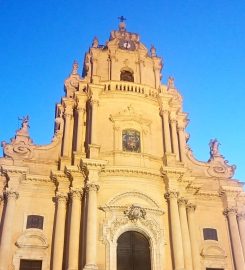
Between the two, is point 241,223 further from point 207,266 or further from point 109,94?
point 109,94

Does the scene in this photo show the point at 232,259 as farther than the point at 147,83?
No

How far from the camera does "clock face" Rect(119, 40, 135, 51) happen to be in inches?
1143

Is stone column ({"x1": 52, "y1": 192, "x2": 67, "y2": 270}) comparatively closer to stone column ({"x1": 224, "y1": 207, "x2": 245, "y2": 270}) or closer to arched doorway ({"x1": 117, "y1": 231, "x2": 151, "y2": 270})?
arched doorway ({"x1": 117, "y1": 231, "x2": 151, "y2": 270})

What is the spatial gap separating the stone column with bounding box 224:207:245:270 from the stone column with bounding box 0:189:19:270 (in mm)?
10969

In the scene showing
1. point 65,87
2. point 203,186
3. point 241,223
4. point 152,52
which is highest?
point 152,52

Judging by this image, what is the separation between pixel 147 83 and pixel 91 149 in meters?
7.11

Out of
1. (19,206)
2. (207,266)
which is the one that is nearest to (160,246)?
(207,266)

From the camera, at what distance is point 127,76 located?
27.4 meters

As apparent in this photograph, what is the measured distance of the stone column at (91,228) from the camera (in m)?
18.5

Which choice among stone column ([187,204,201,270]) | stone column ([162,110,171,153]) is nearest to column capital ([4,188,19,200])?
stone column ([162,110,171,153])

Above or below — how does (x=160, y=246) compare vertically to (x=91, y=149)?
below

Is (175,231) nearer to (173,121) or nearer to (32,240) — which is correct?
(32,240)

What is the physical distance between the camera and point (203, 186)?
23703 millimetres

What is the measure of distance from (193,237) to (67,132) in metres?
8.79
